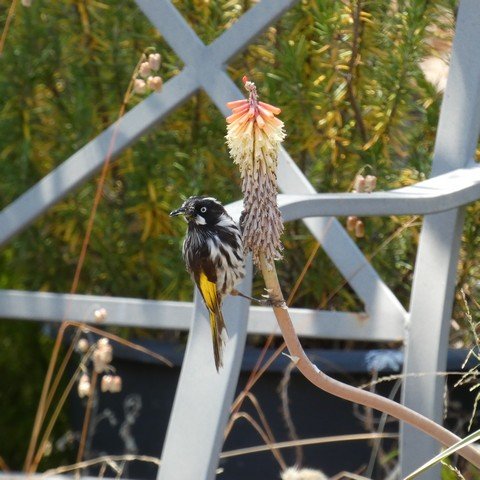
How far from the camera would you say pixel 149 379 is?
7.48ft

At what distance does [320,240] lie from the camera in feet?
5.46

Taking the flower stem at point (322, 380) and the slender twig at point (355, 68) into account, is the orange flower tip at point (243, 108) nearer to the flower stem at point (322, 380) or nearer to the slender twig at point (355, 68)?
the flower stem at point (322, 380)

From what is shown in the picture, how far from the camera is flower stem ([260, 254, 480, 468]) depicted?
58 cm

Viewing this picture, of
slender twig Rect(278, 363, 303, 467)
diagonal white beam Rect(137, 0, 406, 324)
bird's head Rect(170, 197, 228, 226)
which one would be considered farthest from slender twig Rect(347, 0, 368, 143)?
bird's head Rect(170, 197, 228, 226)

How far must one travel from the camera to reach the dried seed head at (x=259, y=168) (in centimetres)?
57

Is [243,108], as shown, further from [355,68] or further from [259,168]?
[355,68]

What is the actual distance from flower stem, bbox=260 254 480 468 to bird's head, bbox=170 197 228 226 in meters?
0.07

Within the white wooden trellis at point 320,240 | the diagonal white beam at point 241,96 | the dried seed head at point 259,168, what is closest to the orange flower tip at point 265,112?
the dried seed head at point 259,168

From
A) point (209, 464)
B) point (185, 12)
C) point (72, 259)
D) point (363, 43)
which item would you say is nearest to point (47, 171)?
point (72, 259)

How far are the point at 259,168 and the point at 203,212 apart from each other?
95 mm

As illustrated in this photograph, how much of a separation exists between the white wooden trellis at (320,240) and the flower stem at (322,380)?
1.47ft

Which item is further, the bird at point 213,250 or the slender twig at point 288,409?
the slender twig at point 288,409

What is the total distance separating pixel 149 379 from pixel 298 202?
3.89 feet

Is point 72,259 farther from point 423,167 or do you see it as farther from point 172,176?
point 423,167
